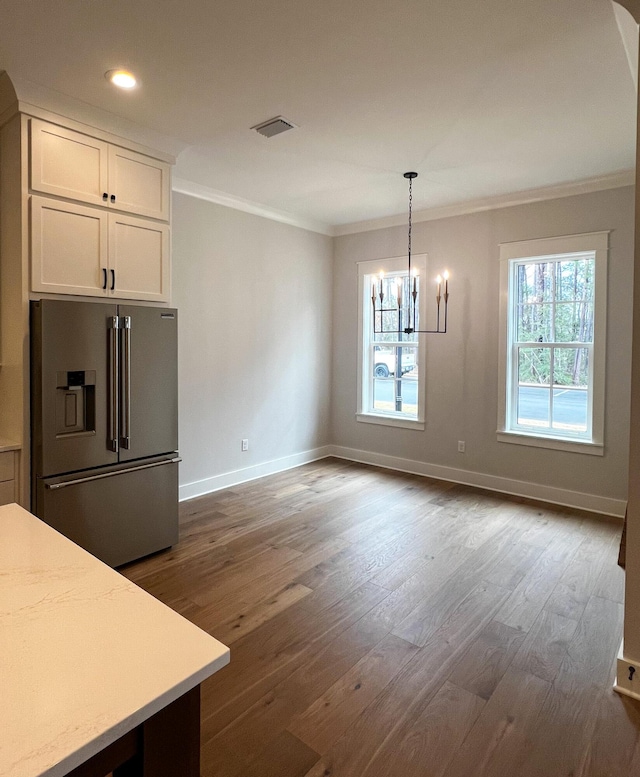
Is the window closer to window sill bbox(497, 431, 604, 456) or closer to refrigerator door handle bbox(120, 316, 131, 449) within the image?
window sill bbox(497, 431, 604, 456)

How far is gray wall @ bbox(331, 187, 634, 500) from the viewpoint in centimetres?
400

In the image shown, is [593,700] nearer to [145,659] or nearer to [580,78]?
[145,659]

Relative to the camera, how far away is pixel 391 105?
2816mm

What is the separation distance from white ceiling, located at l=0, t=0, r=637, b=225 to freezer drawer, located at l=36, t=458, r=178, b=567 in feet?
7.17

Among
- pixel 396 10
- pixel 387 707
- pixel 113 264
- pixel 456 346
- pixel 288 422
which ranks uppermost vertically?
pixel 396 10

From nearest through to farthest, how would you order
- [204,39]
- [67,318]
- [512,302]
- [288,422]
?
[204,39] → [67,318] → [512,302] → [288,422]

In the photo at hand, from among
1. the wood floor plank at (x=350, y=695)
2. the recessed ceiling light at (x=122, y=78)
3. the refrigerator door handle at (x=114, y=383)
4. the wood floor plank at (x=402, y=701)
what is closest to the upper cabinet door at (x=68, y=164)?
the recessed ceiling light at (x=122, y=78)

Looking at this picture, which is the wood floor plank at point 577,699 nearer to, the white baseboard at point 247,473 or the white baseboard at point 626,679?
the white baseboard at point 626,679

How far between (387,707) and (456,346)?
3.65 metres

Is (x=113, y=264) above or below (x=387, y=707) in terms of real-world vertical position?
above

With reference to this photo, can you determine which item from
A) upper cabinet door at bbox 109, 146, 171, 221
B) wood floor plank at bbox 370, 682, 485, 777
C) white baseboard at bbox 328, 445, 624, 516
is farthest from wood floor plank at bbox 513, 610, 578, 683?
upper cabinet door at bbox 109, 146, 171, 221

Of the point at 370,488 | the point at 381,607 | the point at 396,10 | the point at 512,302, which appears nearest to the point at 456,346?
the point at 512,302

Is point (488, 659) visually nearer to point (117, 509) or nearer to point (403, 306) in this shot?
point (117, 509)

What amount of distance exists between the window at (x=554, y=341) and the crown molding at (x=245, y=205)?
211 cm
